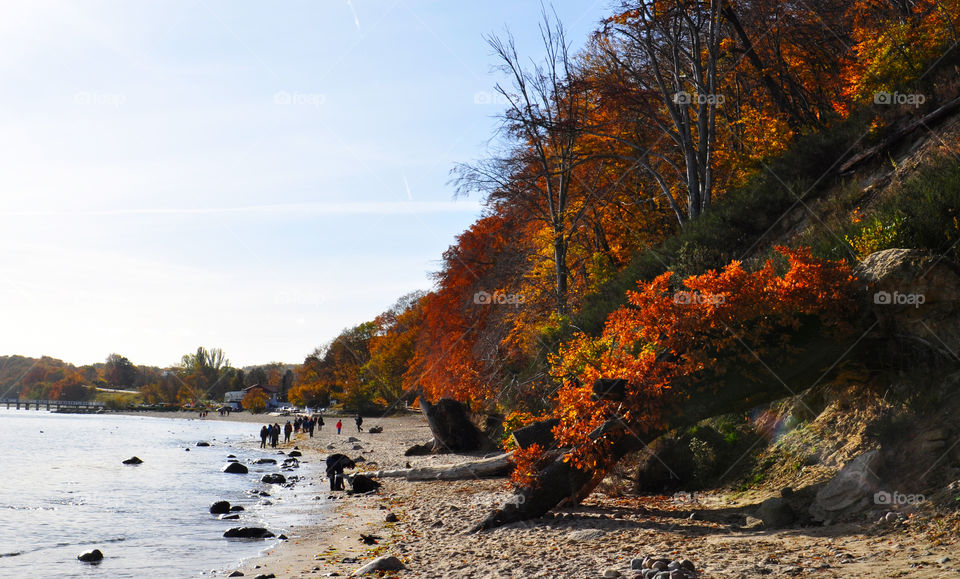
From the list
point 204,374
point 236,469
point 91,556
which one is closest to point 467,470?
point 91,556

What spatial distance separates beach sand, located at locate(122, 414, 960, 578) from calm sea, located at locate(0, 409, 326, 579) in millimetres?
1984

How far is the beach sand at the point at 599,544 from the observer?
6793mm

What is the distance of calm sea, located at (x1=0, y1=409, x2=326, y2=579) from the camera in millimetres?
13086

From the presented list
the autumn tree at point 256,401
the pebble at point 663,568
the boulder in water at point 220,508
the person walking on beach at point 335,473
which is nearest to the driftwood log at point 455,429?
the person walking on beach at point 335,473

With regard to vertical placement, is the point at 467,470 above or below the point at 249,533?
above

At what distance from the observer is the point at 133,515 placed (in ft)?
65.0

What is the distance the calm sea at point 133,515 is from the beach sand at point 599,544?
198cm

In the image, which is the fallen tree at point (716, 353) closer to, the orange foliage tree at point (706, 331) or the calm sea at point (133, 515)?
the orange foliage tree at point (706, 331)

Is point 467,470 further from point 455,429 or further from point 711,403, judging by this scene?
point 711,403

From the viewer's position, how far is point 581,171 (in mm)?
29359

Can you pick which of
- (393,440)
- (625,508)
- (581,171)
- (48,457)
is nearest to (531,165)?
Result: (581,171)

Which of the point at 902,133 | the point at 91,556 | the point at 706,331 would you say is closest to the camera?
the point at 706,331

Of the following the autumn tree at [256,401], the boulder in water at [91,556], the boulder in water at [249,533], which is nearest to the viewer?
the boulder in water at [91,556]

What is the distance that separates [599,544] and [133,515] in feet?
55.0
